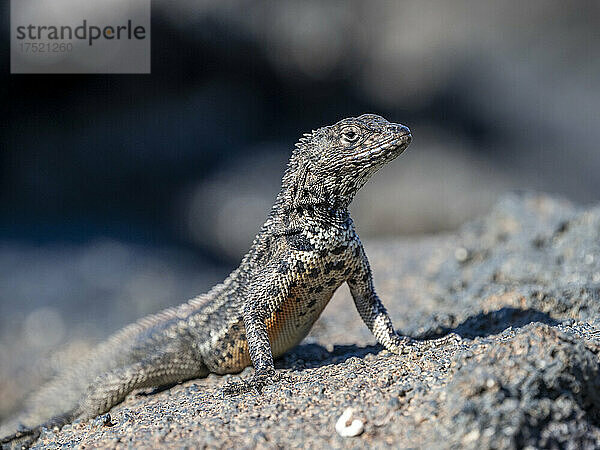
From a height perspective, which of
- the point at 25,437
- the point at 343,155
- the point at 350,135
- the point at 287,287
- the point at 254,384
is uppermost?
the point at 350,135

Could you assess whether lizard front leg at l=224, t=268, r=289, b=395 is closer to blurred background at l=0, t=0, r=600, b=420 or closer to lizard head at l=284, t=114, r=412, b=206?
lizard head at l=284, t=114, r=412, b=206

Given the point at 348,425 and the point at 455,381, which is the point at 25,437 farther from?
the point at 455,381

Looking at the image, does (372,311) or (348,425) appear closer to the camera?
(348,425)

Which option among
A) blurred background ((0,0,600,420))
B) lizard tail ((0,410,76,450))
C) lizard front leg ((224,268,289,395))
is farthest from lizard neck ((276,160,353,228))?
blurred background ((0,0,600,420))

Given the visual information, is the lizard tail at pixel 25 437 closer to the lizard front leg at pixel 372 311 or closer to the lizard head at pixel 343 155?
the lizard front leg at pixel 372 311

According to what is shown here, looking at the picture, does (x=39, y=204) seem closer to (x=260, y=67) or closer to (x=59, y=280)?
(x=59, y=280)

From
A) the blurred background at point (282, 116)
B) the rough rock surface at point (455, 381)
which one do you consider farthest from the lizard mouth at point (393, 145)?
the blurred background at point (282, 116)

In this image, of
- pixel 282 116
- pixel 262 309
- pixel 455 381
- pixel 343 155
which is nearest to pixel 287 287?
pixel 262 309
